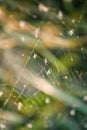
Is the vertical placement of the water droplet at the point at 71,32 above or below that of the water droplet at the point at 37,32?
above

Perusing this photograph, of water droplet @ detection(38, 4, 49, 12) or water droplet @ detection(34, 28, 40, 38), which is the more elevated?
water droplet @ detection(38, 4, 49, 12)

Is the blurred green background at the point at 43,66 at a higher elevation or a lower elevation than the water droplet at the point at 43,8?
lower

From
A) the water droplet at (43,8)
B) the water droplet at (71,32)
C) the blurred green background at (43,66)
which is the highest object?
the water droplet at (43,8)

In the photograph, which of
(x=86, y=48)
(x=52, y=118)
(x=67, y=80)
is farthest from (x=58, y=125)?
(x=86, y=48)

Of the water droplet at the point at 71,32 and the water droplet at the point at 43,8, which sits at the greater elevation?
the water droplet at the point at 43,8

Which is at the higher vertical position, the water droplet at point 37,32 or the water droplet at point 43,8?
the water droplet at point 43,8

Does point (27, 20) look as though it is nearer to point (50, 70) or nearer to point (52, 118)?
point (50, 70)

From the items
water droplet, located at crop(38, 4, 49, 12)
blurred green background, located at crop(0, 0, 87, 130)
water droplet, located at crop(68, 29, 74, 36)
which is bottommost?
blurred green background, located at crop(0, 0, 87, 130)

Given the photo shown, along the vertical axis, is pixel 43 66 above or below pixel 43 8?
below

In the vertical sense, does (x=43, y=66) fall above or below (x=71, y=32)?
below

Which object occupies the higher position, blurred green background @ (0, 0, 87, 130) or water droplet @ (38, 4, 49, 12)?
water droplet @ (38, 4, 49, 12)

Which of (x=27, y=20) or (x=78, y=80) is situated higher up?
(x=27, y=20)
